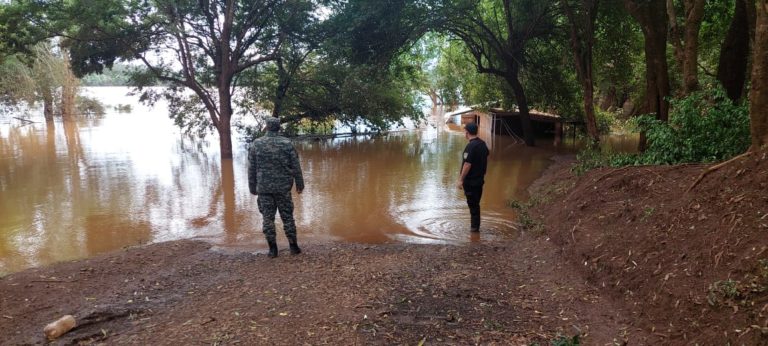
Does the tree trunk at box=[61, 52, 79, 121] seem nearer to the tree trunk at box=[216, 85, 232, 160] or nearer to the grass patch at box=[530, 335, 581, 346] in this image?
the tree trunk at box=[216, 85, 232, 160]

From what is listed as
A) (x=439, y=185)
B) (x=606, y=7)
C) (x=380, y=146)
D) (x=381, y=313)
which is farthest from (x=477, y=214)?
(x=380, y=146)

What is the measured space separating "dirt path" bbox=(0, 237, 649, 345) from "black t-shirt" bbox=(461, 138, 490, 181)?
1340 millimetres

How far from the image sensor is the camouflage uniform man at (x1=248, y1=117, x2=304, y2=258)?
618 centimetres

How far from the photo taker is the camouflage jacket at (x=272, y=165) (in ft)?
20.3

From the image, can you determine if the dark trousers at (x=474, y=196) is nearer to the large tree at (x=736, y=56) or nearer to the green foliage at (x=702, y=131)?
the green foliage at (x=702, y=131)

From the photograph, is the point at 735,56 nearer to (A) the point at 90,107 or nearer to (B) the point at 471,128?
(B) the point at 471,128

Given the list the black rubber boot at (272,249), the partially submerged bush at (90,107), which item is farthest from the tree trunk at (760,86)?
the partially submerged bush at (90,107)

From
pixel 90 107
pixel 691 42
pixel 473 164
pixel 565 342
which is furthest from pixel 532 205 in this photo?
pixel 90 107

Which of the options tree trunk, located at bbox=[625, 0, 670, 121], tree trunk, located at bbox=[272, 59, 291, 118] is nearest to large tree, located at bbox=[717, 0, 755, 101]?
tree trunk, located at bbox=[625, 0, 670, 121]

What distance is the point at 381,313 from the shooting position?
4113 millimetres

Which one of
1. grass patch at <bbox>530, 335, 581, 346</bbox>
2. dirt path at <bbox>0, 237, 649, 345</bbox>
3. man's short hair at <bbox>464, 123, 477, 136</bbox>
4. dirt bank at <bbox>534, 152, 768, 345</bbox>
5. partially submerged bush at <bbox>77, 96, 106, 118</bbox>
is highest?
partially submerged bush at <bbox>77, 96, 106, 118</bbox>

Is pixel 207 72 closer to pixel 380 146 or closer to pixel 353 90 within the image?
pixel 353 90

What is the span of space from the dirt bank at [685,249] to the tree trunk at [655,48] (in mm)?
4546

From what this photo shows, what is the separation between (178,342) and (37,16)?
17.0m
